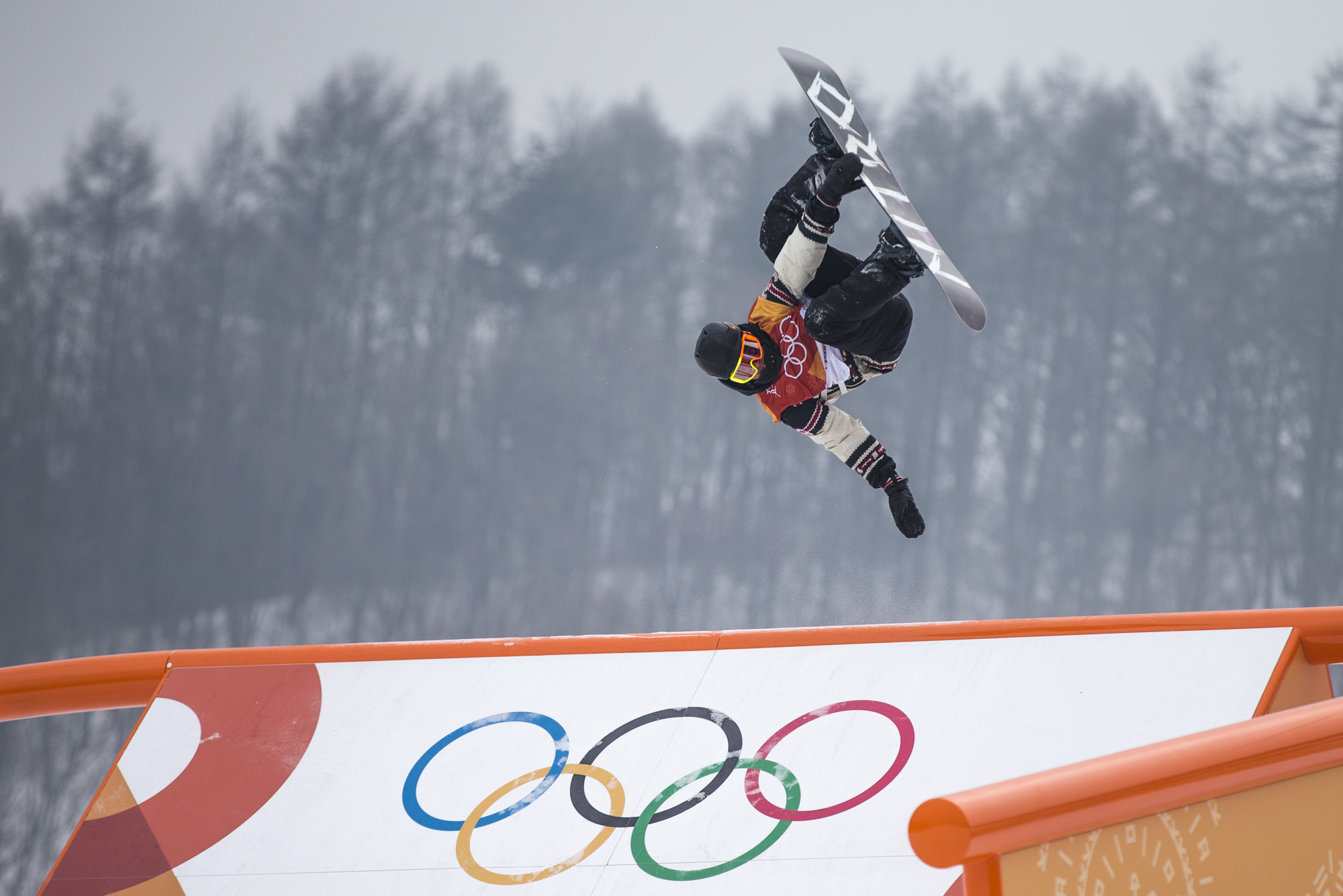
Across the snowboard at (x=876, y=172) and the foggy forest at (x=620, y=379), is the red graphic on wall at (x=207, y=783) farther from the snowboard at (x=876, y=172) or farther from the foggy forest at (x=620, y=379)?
the foggy forest at (x=620, y=379)

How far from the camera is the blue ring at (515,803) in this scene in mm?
2473

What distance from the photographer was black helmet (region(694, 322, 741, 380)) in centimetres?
253

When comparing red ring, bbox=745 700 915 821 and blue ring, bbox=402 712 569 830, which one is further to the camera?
blue ring, bbox=402 712 569 830

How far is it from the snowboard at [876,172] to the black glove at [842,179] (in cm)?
4

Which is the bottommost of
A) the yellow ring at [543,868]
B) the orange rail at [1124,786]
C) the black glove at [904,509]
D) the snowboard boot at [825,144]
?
the yellow ring at [543,868]

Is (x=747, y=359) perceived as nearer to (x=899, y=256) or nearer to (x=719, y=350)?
(x=719, y=350)

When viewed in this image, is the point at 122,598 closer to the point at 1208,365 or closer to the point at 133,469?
the point at 133,469

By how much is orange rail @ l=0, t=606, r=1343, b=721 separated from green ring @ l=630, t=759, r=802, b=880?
0.50 meters

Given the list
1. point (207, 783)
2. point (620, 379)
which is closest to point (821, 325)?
point (207, 783)

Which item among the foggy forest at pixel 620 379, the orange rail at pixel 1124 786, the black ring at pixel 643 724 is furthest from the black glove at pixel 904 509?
the foggy forest at pixel 620 379

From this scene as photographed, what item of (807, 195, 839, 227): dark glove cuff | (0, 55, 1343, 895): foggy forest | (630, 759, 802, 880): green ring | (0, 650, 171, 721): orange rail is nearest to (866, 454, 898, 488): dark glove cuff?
(807, 195, 839, 227): dark glove cuff

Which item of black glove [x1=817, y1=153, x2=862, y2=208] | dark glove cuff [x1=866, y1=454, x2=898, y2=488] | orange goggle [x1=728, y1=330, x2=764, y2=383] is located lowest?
dark glove cuff [x1=866, y1=454, x2=898, y2=488]

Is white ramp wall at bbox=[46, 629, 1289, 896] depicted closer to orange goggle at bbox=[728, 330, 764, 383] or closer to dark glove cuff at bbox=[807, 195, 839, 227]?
orange goggle at bbox=[728, 330, 764, 383]

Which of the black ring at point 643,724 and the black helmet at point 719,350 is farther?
the black helmet at point 719,350
